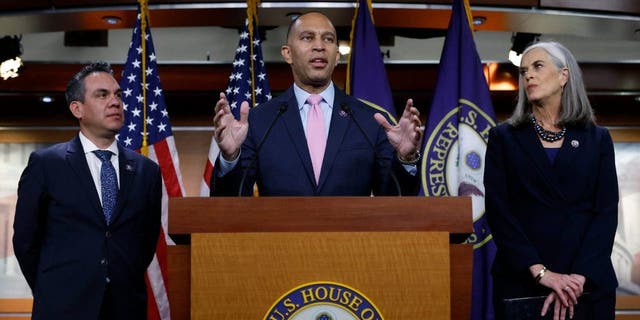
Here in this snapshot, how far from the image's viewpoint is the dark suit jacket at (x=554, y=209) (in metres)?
2.54

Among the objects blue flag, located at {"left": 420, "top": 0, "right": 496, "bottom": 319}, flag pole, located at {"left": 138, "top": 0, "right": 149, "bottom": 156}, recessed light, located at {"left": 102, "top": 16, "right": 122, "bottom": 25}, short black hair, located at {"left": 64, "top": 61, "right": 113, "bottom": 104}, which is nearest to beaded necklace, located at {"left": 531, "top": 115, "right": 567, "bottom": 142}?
blue flag, located at {"left": 420, "top": 0, "right": 496, "bottom": 319}

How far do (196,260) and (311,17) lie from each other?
1142 millimetres

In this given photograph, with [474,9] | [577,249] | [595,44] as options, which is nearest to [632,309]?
[595,44]

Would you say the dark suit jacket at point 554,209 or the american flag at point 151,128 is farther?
the american flag at point 151,128

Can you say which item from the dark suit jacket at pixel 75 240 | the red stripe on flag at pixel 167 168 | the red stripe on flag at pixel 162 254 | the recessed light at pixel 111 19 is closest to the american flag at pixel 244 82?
the red stripe on flag at pixel 167 168

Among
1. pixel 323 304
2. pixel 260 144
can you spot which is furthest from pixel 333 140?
pixel 323 304

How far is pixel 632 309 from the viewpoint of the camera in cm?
590

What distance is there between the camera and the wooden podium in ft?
5.74

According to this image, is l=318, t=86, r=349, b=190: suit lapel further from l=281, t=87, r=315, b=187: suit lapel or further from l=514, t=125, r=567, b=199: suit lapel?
l=514, t=125, r=567, b=199: suit lapel

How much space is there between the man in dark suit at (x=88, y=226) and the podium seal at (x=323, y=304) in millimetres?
1263

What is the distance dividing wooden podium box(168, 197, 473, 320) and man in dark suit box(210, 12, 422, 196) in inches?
13.9

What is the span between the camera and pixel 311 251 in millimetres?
1761

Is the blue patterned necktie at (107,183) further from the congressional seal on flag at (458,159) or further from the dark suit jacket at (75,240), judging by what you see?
the congressional seal on flag at (458,159)

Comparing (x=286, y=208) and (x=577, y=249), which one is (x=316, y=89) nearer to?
(x=286, y=208)
